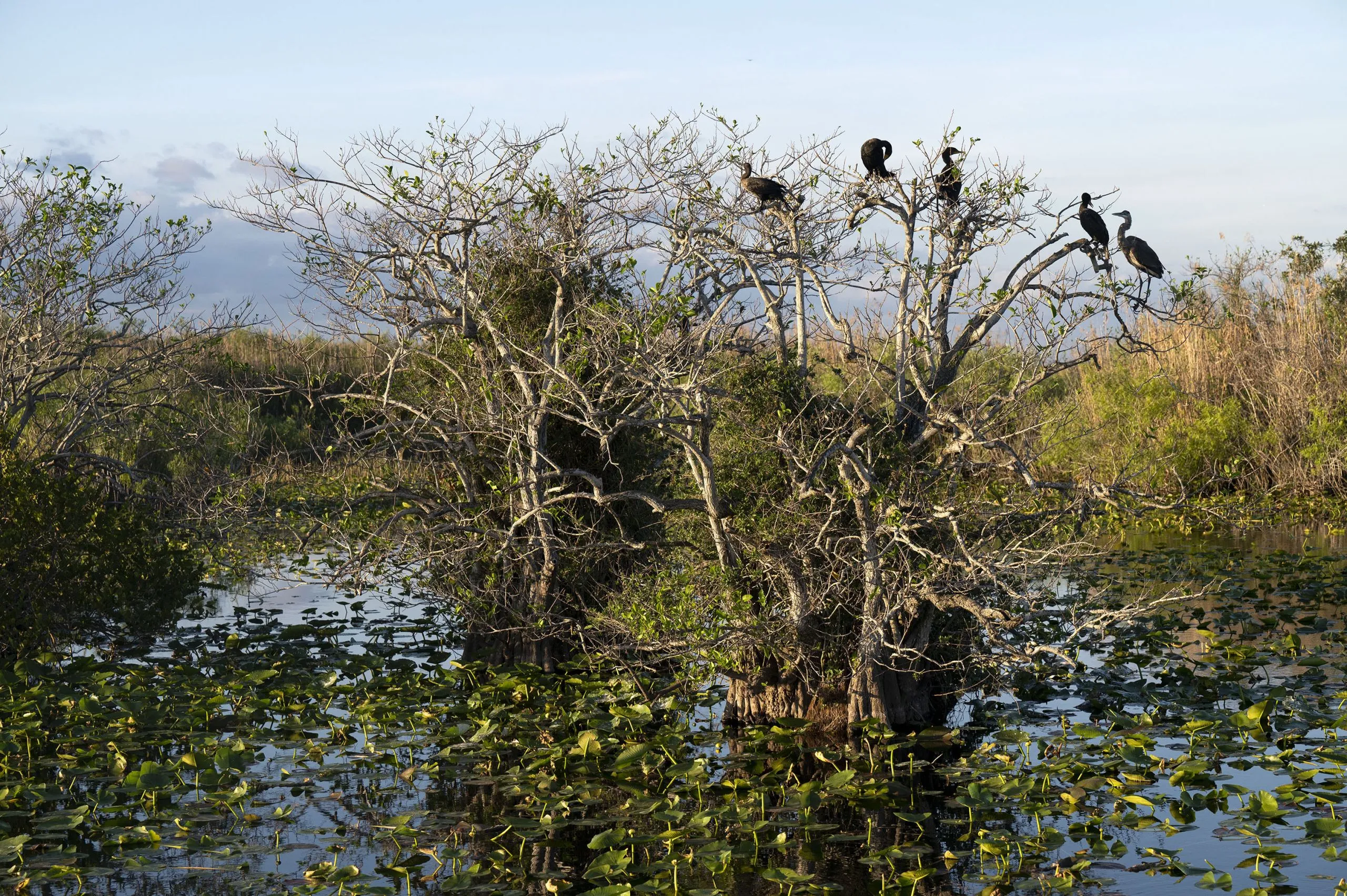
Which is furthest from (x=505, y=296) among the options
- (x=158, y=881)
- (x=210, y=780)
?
(x=158, y=881)

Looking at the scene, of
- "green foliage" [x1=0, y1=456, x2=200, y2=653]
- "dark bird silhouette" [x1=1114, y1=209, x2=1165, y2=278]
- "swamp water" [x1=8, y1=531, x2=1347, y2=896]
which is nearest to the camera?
"swamp water" [x1=8, y1=531, x2=1347, y2=896]

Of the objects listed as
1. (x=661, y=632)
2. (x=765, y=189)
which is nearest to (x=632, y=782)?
(x=661, y=632)

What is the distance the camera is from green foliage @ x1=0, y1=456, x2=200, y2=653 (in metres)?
9.83

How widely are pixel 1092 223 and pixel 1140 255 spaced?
0.37 meters

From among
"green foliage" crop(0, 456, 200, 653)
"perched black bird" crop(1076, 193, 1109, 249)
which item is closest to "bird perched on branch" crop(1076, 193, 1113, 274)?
"perched black bird" crop(1076, 193, 1109, 249)

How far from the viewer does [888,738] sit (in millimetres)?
8117

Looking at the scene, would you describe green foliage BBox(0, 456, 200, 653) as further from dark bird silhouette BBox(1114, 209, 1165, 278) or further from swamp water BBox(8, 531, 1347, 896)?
dark bird silhouette BBox(1114, 209, 1165, 278)

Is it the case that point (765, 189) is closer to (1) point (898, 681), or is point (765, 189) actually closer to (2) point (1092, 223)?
(2) point (1092, 223)

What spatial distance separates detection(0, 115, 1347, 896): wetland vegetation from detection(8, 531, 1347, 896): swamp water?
0.11 ft

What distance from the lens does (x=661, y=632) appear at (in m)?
8.38

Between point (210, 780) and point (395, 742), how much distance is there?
4.17ft

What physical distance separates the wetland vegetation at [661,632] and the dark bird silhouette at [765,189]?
175 mm

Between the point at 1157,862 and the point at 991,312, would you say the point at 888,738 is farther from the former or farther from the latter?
the point at 991,312

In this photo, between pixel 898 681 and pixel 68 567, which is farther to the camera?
pixel 68 567
